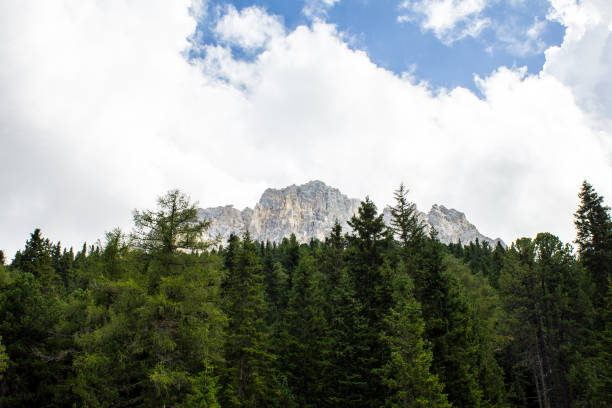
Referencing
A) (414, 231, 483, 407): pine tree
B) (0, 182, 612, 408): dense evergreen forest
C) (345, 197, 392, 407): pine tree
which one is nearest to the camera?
(0, 182, 612, 408): dense evergreen forest

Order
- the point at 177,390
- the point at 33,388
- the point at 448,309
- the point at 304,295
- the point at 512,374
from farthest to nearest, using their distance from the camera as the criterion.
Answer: the point at 512,374
the point at 304,295
the point at 448,309
the point at 33,388
the point at 177,390

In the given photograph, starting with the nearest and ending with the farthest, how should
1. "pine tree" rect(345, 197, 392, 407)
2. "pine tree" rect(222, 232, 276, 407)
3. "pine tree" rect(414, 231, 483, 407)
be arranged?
"pine tree" rect(345, 197, 392, 407), "pine tree" rect(414, 231, 483, 407), "pine tree" rect(222, 232, 276, 407)

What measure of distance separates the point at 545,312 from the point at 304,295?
24.5 m

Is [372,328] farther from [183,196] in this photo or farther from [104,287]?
[104,287]

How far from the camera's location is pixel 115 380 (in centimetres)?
1498

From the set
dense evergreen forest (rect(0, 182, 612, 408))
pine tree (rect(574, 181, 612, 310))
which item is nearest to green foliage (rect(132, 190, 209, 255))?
dense evergreen forest (rect(0, 182, 612, 408))

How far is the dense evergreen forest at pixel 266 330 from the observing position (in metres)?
14.9

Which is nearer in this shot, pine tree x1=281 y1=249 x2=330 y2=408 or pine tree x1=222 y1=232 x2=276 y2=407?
pine tree x1=222 y1=232 x2=276 y2=407

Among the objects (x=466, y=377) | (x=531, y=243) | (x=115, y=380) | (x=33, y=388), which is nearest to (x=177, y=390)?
(x=115, y=380)

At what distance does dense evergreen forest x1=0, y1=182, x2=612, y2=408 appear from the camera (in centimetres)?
1488

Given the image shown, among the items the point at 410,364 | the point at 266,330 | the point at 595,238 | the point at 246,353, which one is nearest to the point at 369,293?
the point at 410,364

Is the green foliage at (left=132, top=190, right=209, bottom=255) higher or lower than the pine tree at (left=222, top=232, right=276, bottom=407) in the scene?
higher

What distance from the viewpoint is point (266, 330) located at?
3206 centimetres

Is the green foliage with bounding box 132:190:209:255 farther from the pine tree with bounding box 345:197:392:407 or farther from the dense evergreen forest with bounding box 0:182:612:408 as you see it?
the pine tree with bounding box 345:197:392:407
